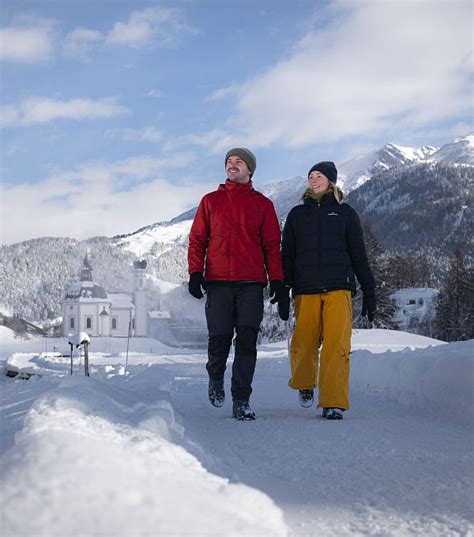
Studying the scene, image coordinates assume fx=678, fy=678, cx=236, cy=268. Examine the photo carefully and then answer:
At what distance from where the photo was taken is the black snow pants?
503cm

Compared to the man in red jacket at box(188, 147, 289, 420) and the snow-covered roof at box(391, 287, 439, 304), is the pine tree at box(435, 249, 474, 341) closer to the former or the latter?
the snow-covered roof at box(391, 287, 439, 304)

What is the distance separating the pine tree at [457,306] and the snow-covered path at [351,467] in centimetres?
5141

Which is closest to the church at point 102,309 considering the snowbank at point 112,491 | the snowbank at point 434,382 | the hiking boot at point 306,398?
the snowbank at point 434,382

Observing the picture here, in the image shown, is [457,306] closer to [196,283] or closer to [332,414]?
[332,414]

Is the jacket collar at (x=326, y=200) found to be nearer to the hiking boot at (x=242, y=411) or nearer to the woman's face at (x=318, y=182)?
the woman's face at (x=318, y=182)

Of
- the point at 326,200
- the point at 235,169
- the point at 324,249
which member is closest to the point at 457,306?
the point at 326,200

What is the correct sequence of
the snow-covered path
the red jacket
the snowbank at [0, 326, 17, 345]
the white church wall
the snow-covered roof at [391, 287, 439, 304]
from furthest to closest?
the white church wall
the snowbank at [0, 326, 17, 345]
the snow-covered roof at [391, 287, 439, 304]
the red jacket
the snow-covered path

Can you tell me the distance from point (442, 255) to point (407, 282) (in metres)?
44.6

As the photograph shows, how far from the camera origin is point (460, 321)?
53781mm

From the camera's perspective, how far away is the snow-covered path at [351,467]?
219 cm

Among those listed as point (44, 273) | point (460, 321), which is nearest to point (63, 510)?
point (460, 321)

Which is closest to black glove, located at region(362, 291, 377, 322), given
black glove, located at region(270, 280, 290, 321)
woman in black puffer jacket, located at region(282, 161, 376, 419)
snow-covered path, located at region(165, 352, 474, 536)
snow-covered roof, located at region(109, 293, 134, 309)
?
woman in black puffer jacket, located at region(282, 161, 376, 419)

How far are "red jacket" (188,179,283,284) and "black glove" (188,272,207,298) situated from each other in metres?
0.06

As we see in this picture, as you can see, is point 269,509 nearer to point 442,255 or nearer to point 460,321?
point 460,321
